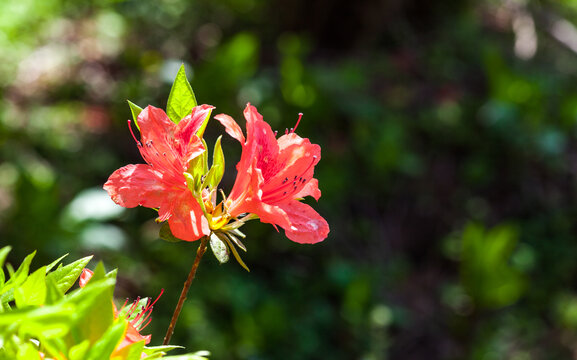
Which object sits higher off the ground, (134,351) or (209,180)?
(209,180)

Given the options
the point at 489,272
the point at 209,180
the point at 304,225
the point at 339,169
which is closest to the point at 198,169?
the point at 209,180

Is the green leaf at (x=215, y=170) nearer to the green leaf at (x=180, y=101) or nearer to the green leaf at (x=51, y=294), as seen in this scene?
the green leaf at (x=180, y=101)

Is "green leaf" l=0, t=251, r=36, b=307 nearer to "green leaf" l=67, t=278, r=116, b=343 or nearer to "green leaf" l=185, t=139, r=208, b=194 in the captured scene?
"green leaf" l=67, t=278, r=116, b=343

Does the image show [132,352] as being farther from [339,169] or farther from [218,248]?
[339,169]

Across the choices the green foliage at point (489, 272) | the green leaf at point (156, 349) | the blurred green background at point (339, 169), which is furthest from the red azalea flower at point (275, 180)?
the green foliage at point (489, 272)

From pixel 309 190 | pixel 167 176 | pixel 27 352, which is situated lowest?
pixel 27 352

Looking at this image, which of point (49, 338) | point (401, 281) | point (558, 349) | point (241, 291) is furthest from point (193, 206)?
point (558, 349)
